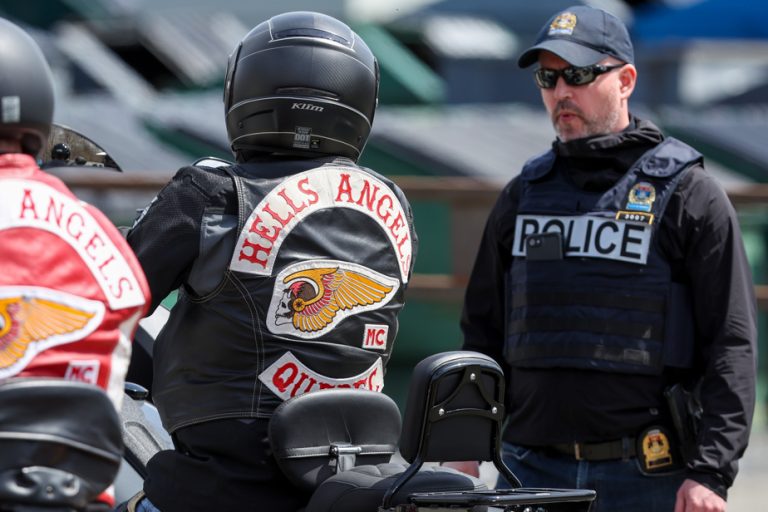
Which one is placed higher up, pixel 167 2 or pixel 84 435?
pixel 167 2

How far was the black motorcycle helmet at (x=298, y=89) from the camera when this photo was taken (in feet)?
11.6

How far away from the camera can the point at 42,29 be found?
22766 mm

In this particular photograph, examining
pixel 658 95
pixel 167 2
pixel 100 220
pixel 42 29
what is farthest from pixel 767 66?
pixel 100 220

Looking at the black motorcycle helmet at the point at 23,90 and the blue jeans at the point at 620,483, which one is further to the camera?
the blue jeans at the point at 620,483

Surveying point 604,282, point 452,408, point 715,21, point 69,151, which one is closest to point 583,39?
point 604,282

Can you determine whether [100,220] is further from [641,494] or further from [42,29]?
[42,29]

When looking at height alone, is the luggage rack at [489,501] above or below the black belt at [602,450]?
below

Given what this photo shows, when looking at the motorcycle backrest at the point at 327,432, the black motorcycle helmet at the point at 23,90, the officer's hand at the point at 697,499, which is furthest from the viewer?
the officer's hand at the point at 697,499

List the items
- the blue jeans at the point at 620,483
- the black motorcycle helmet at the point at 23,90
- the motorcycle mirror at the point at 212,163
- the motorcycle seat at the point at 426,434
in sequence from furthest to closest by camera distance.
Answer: the blue jeans at the point at 620,483 → the motorcycle mirror at the point at 212,163 → the motorcycle seat at the point at 426,434 → the black motorcycle helmet at the point at 23,90

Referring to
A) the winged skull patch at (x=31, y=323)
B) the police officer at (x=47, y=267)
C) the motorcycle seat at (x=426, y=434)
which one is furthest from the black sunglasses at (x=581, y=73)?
the winged skull patch at (x=31, y=323)

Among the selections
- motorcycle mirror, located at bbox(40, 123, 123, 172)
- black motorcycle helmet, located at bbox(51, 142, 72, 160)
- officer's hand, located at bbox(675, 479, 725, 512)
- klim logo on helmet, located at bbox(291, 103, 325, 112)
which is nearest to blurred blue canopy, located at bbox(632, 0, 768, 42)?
officer's hand, located at bbox(675, 479, 725, 512)

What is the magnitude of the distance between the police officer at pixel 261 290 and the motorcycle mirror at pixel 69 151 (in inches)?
27.0

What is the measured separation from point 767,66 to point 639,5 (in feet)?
6.85

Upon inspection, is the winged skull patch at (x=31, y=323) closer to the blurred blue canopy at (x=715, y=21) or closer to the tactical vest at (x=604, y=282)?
the tactical vest at (x=604, y=282)
